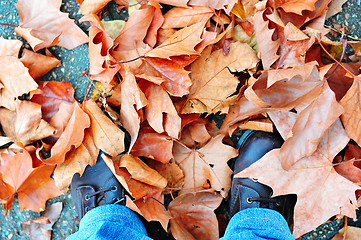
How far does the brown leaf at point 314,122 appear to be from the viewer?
1.11 meters

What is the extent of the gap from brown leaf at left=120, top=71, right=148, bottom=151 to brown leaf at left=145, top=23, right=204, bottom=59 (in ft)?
0.41

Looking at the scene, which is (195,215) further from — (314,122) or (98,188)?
(314,122)

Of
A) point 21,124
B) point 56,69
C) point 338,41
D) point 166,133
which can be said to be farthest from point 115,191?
point 338,41

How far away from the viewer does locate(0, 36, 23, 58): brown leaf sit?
132cm

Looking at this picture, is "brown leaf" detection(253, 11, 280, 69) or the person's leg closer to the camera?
"brown leaf" detection(253, 11, 280, 69)

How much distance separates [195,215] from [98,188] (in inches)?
16.3

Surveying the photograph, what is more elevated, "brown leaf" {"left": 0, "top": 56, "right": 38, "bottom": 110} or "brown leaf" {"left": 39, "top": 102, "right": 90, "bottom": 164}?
"brown leaf" {"left": 0, "top": 56, "right": 38, "bottom": 110}

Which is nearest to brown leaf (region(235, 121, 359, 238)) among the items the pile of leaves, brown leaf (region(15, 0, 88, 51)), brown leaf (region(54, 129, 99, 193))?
the pile of leaves

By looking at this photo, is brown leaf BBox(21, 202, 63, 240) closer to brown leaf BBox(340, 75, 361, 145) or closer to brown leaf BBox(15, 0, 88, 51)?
brown leaf BBox(15, 0, 88, 51)

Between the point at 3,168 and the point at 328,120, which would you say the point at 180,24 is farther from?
the point at 3,168

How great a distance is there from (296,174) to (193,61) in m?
0.56

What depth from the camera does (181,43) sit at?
117 centimetres

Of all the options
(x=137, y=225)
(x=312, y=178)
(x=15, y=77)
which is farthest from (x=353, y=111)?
(x=15, y=77)

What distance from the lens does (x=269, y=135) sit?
132 cm
